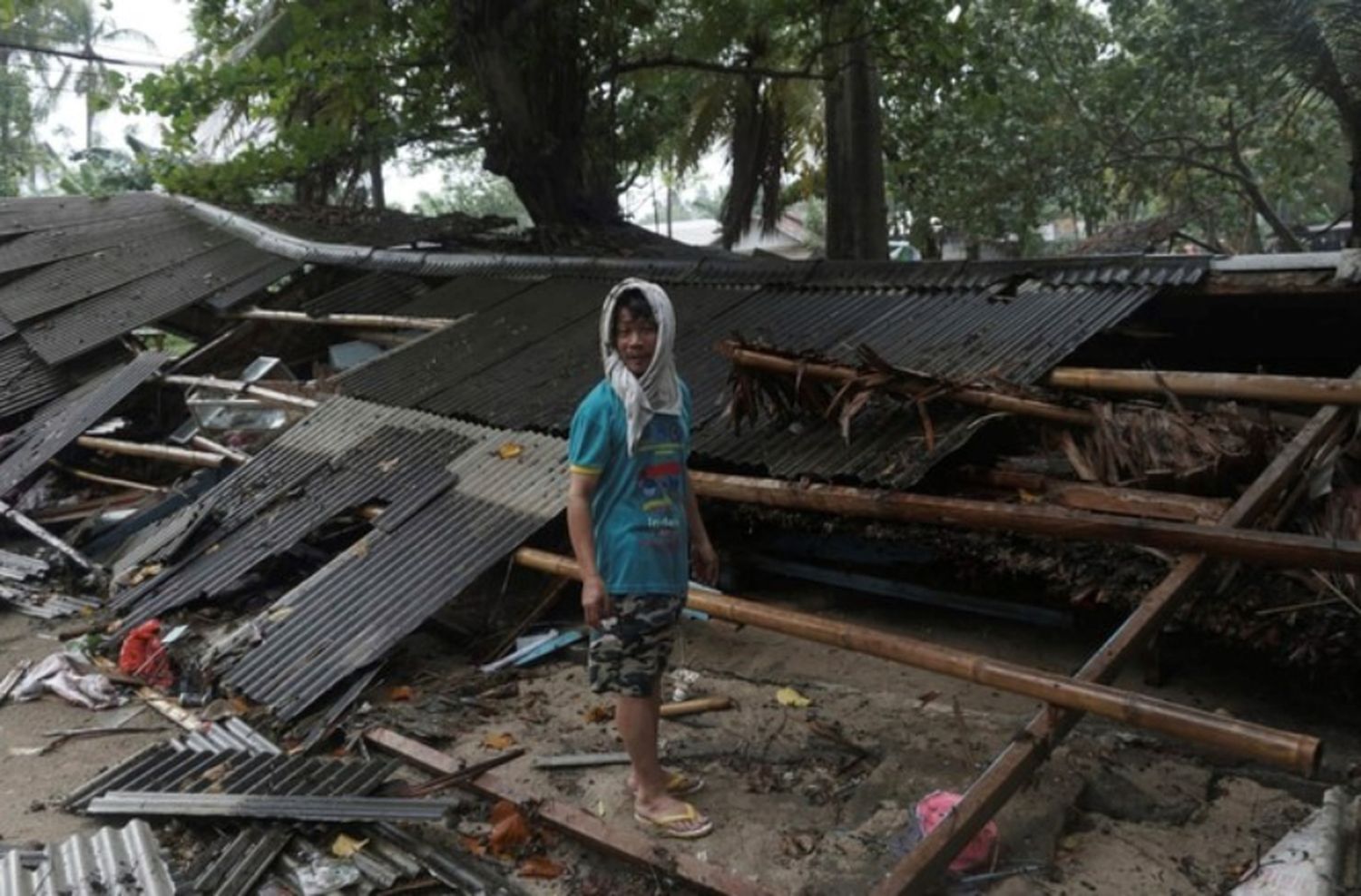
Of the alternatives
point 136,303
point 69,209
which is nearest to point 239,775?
point 136,303

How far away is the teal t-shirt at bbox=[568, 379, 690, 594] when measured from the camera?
303 centimetres

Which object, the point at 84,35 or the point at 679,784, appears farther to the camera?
the point at 84,35

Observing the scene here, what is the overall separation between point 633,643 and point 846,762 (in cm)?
94

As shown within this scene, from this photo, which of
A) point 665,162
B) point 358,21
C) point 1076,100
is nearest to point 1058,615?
point 358,21

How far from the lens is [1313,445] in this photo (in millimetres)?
3516

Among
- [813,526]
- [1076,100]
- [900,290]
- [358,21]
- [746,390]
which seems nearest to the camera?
[746,390]

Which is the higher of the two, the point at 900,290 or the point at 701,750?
the point at 900,290

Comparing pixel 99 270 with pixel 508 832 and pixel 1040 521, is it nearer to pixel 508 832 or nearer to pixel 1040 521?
pixel 508 832

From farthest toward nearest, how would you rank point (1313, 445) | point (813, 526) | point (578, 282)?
point (578, 282) → point (813, 526) → point (1313, 445)

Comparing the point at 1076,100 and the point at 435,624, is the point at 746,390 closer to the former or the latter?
the point at 435,624

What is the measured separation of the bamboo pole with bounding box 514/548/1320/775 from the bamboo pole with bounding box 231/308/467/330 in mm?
4739

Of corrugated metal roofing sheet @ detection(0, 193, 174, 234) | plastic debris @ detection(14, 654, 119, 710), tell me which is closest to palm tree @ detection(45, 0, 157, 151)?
corrugated metal roofing sheet @ detection(0, 193, 174, 234)

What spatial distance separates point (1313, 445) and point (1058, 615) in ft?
3.80

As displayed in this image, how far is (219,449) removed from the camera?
7117 millimetres
